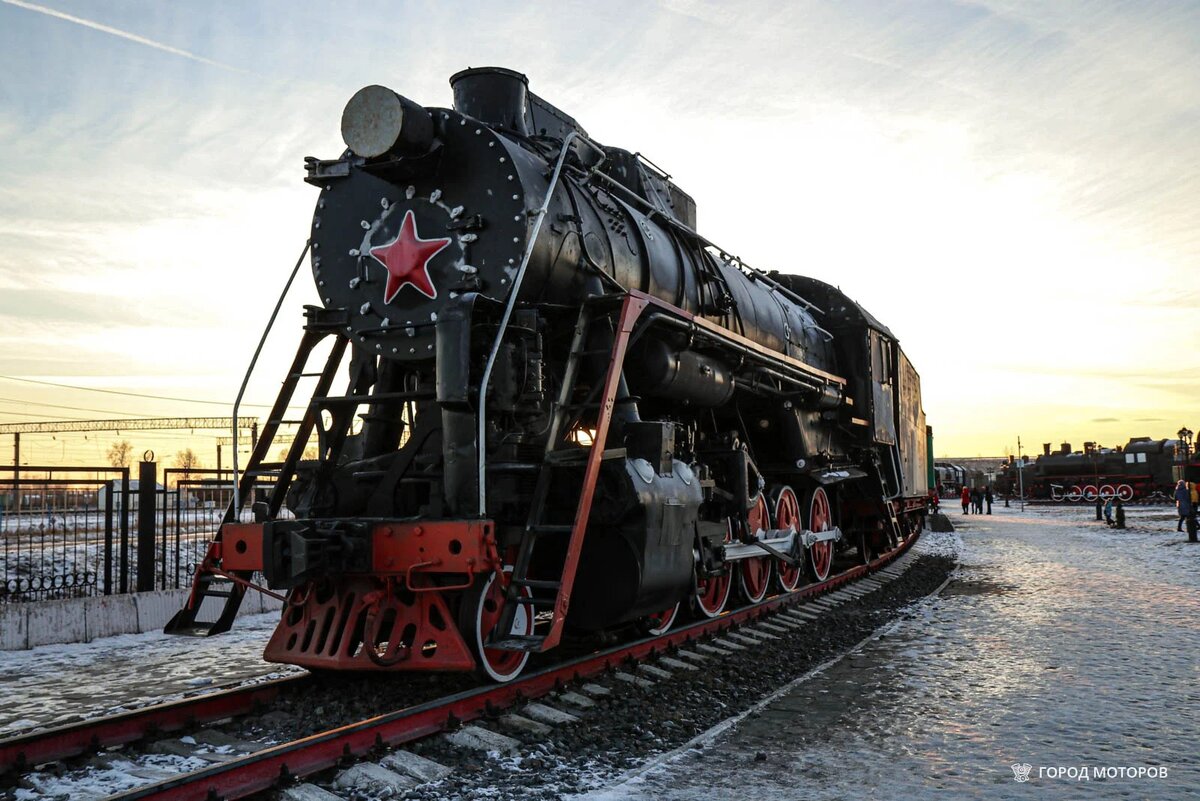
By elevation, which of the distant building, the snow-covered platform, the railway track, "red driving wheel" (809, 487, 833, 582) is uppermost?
the distant building

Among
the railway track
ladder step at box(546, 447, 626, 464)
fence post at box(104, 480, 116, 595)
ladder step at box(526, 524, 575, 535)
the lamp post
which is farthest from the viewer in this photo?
the lamp post

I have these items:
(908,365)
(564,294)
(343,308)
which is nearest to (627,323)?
(564,294)

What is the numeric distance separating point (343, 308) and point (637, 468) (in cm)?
237

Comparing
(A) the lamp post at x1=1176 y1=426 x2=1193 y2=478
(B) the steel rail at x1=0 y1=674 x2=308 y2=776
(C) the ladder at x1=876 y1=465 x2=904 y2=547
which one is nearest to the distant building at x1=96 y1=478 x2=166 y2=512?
(B) the steel rail at x1=0 y1=674 x2=308 y2=776

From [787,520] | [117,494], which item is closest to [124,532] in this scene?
[117,494]

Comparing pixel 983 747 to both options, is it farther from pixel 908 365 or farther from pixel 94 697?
pixel 908 365

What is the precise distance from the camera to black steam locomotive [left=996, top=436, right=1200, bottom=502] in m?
49.7

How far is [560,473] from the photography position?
6051 mm

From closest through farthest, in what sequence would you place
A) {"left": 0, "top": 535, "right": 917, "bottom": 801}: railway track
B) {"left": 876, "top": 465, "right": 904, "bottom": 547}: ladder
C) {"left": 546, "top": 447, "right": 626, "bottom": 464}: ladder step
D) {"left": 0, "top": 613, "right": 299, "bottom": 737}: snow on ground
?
{"left": 0, "top": 535, "right": 917, "bottom": 801}: railway track < {"left": 546, "top": 447, "right": 626, "bottom": 464}: ladder step < {"left": 0, "top": 613, "right": 299, "bottom": 737}: snow on ground < {"left": 876, "top": 465, "right": 904, "bottom": 547}: ladder

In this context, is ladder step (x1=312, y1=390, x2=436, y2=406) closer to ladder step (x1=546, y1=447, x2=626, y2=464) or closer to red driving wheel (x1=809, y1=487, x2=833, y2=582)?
ladder step (x1=546, y1=447, x2=626, y2=464)

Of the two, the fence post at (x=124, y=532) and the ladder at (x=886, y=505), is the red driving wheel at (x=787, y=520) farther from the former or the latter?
the fence post at (x=124, y=532)

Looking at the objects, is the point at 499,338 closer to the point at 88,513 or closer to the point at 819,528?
the point at 819,528

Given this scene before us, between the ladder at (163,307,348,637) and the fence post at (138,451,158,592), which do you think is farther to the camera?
the fence post at (138,451,158,592)

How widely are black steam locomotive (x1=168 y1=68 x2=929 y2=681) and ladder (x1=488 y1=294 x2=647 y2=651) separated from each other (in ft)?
0.06
